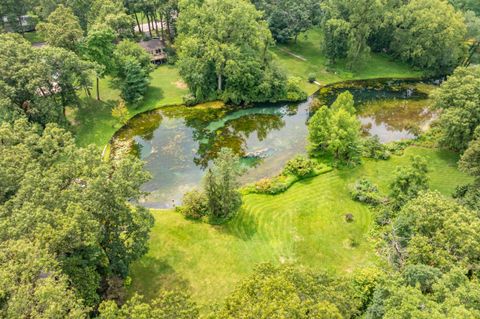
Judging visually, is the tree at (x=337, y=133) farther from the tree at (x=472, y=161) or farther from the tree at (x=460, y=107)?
the tree at (x=472, y=161)

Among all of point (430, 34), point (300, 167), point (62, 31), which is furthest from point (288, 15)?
point (62, 31)

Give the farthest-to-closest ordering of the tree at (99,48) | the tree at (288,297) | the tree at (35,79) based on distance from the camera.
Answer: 1. the tree at (99,48)
2. the tree at (35,79)
3. the tree at (288,297)

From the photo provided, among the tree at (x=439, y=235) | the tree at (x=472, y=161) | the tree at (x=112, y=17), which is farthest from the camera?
the tree at (x=112, y=17)

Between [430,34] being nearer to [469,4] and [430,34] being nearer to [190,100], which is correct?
[469,4]

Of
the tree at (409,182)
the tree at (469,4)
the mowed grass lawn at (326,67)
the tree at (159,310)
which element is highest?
the tree at (469,4)

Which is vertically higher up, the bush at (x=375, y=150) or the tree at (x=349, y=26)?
the tree at (x=349, y=26)

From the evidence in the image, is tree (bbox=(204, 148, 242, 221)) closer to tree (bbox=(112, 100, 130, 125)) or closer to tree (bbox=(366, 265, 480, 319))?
tree (bbox=(366, 265, 480, 319))

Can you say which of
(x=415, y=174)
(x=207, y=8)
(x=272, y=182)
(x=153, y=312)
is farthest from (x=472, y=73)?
(x=153, y=312)

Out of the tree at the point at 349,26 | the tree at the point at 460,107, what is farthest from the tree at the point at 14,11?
the tree at the point at 460,107
